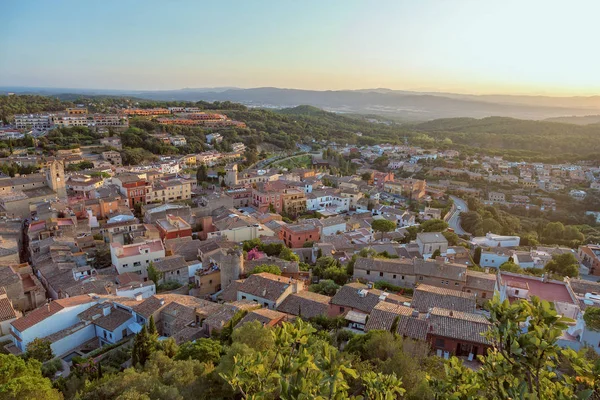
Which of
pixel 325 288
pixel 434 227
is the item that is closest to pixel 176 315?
pixel 325 288

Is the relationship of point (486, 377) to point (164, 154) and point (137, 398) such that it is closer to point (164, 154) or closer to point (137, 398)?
point (137, 398)

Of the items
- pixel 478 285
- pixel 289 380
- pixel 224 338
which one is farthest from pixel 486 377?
pixel 478 285

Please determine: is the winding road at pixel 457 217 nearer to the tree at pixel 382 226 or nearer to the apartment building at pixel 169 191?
the tree at pixel 382 226

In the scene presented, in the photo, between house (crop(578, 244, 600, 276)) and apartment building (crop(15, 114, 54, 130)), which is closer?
house (crop(578, 244, 600, 276))

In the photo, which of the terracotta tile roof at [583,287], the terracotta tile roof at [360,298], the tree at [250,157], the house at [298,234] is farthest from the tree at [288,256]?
the tree at [250,157]

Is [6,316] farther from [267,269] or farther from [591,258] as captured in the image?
[591,258]

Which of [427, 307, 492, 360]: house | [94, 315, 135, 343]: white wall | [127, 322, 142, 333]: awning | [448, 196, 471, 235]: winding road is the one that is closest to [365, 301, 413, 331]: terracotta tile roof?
[427, 307, 492, 360]: house

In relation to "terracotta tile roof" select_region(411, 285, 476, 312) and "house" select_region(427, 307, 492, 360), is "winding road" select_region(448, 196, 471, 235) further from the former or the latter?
"house" select_region(427, 307, 492, 360)
